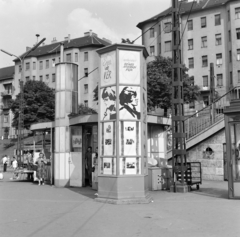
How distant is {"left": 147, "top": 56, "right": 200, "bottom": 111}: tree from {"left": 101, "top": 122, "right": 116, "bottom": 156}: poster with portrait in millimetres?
28168

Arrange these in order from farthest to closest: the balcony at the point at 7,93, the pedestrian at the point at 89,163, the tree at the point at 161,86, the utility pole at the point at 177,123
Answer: the balcony at the point at 7,93, the tree at the point at 161,86, the pedestrian at the point at 89,163, the utility pole at the point at 177,123

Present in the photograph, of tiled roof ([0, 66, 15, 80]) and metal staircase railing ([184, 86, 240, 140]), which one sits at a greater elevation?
tiled roof ([0, 66, 15, 80])

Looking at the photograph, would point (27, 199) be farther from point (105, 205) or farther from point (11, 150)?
point (11, 150)

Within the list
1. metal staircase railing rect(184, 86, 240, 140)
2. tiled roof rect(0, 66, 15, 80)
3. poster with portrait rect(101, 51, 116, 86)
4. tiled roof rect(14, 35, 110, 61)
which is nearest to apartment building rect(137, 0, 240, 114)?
tiled roof rect(14, 35, 110, 61)

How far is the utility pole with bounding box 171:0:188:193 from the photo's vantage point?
14008mm

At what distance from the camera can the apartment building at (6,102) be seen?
250ft

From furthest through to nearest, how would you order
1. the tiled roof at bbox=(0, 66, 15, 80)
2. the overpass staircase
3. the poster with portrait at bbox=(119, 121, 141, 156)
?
the tiled roof at bbox=(0, 66, 15, 80), the overpass staircase, the poster with portrait at bbox=(119, 121, 141, 156)

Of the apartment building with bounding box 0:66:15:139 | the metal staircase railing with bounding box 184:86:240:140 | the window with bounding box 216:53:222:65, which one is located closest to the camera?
the metal staircase railing with bounding box 184:86:240:140

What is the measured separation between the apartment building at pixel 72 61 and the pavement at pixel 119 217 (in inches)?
1939

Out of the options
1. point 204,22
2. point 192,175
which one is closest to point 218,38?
point 204,22

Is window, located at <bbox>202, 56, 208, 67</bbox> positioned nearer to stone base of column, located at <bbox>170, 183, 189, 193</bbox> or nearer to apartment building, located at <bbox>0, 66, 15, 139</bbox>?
→ apartment building, located at <bbox>0, 66, 15, 139</bbox>

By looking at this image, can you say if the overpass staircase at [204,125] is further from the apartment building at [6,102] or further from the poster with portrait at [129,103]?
the apartment building at [6,102]

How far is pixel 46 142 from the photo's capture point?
774 inches

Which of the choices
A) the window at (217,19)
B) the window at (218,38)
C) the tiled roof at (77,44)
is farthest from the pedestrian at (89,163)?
the tiled roof at (77,44)
